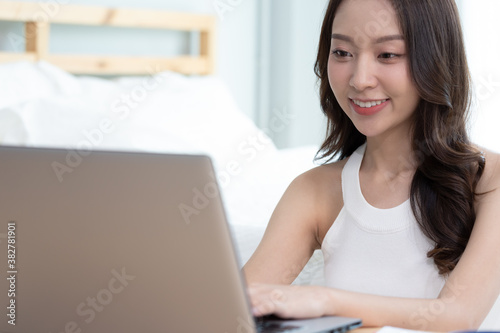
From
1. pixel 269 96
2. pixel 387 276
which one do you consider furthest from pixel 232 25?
pixel 387 276

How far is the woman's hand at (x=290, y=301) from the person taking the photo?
0.87 metres

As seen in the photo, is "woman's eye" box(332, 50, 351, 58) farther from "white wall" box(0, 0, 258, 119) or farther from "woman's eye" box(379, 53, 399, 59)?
"white wall" box(0, 0, 258, 119)

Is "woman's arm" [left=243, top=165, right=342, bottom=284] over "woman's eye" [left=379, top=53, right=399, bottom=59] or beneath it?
beneath

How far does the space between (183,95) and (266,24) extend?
1.15 meters

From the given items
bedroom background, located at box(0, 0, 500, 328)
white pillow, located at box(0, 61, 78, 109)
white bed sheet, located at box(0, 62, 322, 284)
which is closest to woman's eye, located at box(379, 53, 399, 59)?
bedroom background, located at box(0, 0, 500, 328)

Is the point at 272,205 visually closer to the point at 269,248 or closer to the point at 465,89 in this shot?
the point at 269,248

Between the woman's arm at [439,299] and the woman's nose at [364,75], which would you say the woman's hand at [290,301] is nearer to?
the woman's arm at [439,299]

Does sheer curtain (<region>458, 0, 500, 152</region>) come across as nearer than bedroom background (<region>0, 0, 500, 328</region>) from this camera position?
No

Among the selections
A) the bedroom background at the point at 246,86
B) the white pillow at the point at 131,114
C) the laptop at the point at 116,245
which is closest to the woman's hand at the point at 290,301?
the laptop at the point at 116,245

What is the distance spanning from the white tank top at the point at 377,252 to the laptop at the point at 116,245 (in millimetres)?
584

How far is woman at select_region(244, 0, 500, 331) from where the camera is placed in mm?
1158

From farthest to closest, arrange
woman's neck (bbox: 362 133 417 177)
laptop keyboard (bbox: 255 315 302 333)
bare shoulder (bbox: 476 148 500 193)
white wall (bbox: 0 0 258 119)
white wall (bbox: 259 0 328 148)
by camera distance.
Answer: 1. white wall (bbox: 259 0 328 148)
2. white wall (bbox: 0 0 258 119)
3. woman's neck (bbox: 362 133 417 177)
4. bare shoulder (bbox: 476 148 500 193)
5. laptop keyboard (bbox: 255 315 302 333)

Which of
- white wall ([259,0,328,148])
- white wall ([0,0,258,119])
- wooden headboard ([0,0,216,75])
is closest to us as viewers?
wooden headboard ([0,0,216,75])

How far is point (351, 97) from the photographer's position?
122 centimetres
